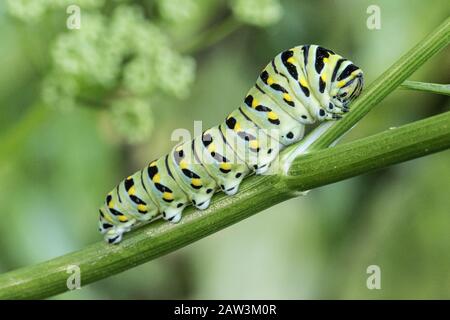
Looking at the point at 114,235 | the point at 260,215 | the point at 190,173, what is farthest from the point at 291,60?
the point at 260,215

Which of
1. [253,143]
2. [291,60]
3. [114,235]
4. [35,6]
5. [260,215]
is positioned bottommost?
[114,235]

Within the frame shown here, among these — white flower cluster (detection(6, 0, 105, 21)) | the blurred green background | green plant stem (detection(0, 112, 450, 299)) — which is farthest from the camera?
the blurred green background

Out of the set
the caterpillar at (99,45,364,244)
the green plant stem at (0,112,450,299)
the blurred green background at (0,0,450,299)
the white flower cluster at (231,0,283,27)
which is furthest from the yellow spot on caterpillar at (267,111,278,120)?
the blurred green background at (0,0,450,299)

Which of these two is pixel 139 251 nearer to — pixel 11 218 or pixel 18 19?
pixel 18 19

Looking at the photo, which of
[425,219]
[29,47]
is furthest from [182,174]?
[425,219]

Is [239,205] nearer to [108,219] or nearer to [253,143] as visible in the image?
[253,143]

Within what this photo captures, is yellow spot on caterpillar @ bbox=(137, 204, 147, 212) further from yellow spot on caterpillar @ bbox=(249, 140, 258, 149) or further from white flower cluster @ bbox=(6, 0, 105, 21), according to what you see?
white flower cluster @ bbox=(6, 0, 105, 21)
